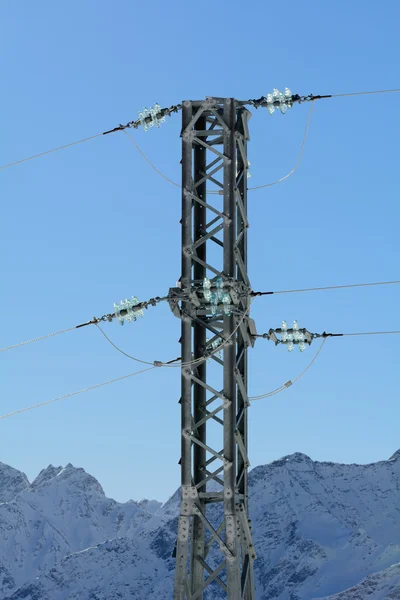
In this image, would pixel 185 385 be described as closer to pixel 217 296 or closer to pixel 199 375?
pixel 199 375

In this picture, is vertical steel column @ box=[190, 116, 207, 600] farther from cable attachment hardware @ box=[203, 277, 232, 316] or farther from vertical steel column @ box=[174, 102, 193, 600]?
cable attachment hardware @ box=[203, 277, 232, 316]

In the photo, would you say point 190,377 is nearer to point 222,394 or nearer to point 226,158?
point 222,394

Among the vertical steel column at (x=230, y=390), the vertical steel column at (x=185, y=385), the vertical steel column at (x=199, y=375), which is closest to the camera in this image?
the vertical steel column at (x=230, y=390)

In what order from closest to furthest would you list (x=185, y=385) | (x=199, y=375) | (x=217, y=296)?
(x=217, y=296), (x=185, y=385), (x=199, y=375)

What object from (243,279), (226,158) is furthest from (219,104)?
(243,279)

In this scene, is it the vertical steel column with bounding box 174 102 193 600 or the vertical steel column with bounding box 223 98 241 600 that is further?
the vertical steel column with bounding box 174 102 193 600

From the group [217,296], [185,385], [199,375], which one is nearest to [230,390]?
[185,385]

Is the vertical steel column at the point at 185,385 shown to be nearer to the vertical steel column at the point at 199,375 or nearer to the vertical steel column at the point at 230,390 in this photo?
the vertical steel column at the point at 199,375

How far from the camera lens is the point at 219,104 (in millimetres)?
25125

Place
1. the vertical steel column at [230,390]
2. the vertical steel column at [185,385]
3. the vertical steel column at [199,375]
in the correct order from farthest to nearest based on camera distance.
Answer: the vertical steel column at [199,375]
the vertical steel column at [185,385]
the vertical steel column at [230,390]

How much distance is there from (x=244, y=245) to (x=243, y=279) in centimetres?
69

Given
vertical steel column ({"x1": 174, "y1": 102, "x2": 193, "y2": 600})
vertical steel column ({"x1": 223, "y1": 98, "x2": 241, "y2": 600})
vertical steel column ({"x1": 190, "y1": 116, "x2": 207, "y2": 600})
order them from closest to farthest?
vertical steel column ({"x1": 223, "y1": 98, "x2": 241, "y2": 600})
vertical steel column ({"x1": 174, "y1": 102, "x2": 193, "y2": 600})
vertical steel column ({"x1": 190, "y1": 116, "x2": 207, "y2": 600})

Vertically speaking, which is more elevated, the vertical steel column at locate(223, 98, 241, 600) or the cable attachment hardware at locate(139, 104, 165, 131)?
the cable attachment hardware at locate(139, 104, 165, 131)

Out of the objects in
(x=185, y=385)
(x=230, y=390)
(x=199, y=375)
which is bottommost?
(x=230, y=390)
